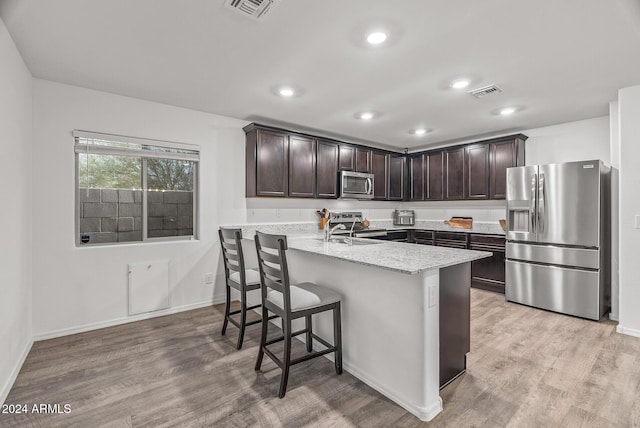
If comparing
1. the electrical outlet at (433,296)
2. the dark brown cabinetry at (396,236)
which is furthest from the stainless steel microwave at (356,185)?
the electrical outlet at (433,296)

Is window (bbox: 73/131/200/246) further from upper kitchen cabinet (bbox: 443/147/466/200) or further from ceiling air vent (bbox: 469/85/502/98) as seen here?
upper kitchen cabinet (bbox: 443/147/466/200)

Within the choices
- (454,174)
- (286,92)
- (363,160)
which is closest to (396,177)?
(363,160)

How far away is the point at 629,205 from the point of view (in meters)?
3.01

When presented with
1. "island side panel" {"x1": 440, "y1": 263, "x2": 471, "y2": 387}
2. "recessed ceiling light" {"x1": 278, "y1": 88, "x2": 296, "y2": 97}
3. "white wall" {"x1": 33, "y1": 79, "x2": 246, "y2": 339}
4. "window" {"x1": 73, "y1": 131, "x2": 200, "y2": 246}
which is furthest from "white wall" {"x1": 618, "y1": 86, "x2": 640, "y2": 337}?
"window" {"x1": 73, "y1": 131, "x2": 200, "y2": 246}

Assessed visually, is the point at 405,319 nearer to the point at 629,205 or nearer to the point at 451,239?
the point at 629,205

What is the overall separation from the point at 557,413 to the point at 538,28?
2419 millimetres

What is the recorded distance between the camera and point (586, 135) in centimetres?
402

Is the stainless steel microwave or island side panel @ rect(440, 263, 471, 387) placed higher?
the stainless steel microwave

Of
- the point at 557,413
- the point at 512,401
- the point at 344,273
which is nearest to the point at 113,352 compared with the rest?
the point at 344,273

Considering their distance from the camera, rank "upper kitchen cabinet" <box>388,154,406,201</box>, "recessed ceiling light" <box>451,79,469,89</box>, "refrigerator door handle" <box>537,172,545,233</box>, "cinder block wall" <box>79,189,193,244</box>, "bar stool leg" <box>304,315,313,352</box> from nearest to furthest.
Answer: "bar stool leg" <box>304,315,313,352</box> < "recessed ceiling light" <box>451,79,469,89</box> < "cinder block wall" <box>79,189,193,244</box> < "refrigerator door handle" <box>537,172,545,233</box> < "upper kitchen cabinet" <box>388,154,406,201</box>

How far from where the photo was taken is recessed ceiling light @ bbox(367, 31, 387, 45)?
2.12 metres

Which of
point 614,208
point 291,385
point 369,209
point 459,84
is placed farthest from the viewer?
point 369,209

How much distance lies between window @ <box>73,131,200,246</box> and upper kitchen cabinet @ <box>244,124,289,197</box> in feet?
2.20

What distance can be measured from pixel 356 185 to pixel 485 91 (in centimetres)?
231
